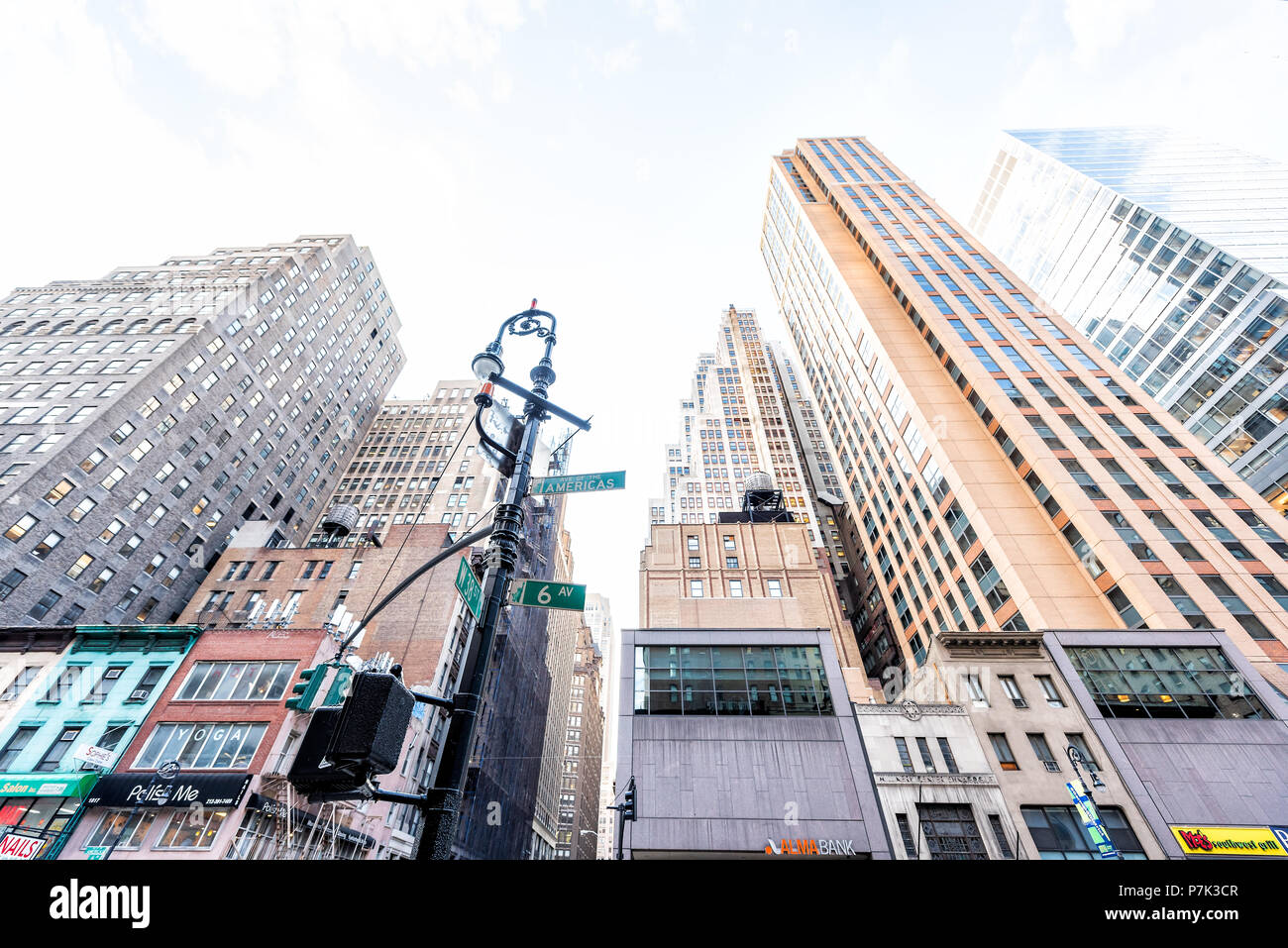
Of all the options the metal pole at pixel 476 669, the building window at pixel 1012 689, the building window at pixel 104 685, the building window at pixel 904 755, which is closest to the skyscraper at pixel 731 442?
the building window at pixel 1012 689

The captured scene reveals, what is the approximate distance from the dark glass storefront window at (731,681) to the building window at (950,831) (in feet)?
21.0

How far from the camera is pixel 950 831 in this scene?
87.6 ft

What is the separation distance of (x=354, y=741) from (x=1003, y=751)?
1377 inches

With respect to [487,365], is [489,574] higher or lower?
lower

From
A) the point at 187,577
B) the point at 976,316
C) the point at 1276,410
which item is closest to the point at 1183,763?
the point at 976,316

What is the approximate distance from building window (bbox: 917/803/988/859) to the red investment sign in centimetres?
4072

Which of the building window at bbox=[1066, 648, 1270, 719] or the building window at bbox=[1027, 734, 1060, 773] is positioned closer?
the building window at bbox=[1027, 734, 1060, 773]

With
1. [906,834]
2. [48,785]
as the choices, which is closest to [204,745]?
[48,785]

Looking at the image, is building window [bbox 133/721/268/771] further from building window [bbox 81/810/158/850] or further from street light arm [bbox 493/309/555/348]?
street light arm [bbox 493/309/555/348]

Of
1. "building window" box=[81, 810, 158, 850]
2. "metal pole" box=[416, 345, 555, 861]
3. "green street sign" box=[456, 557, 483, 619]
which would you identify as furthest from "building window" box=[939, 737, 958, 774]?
"building window" box=[81, 810, 158, 850]

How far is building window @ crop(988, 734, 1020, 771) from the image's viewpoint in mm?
28303

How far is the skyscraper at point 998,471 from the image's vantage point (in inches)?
1585

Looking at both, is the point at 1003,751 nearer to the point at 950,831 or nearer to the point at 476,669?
the point at 950,831
